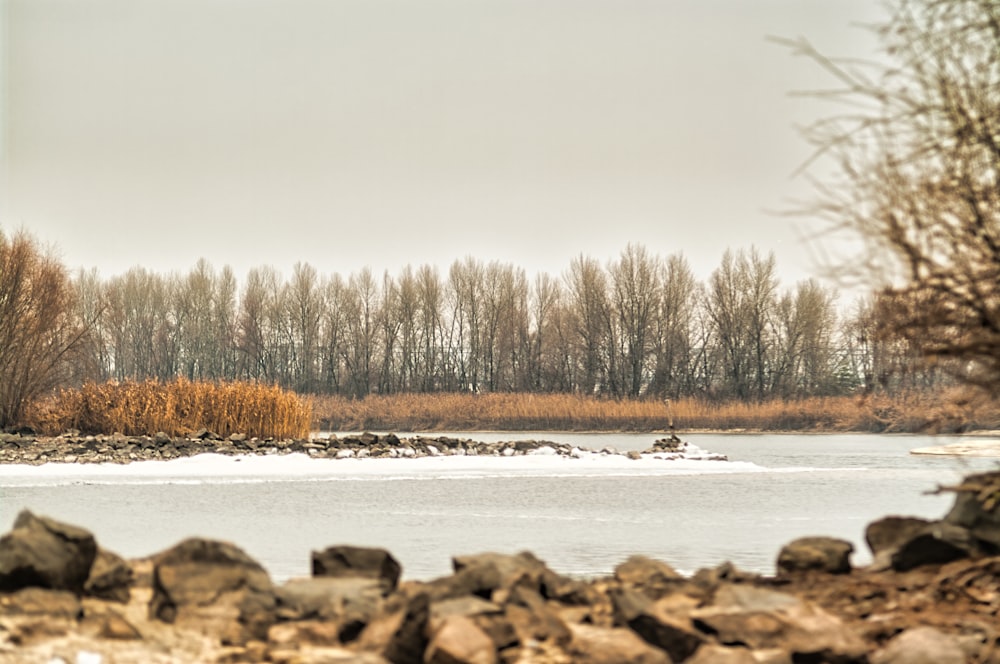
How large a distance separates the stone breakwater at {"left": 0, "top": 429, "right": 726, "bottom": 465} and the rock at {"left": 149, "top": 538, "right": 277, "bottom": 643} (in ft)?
43.3

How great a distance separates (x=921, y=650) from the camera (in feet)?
13.7

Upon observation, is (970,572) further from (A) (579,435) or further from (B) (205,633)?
(A) (579,435)

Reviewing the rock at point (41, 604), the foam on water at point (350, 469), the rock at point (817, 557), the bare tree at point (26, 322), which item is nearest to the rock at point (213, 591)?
the rock at point (41, 604)

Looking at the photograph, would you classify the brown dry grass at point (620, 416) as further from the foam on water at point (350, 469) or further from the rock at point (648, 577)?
the rock at point (648, 577)

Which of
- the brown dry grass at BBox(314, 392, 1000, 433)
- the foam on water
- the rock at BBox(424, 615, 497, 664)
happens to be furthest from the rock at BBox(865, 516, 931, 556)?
the brown dry grass at BBox(314, 392, 1000, 433)

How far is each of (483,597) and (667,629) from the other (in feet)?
2.73

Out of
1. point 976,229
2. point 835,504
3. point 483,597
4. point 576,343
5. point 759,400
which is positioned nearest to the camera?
point 483,597

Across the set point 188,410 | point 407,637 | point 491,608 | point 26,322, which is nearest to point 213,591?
point 407,637

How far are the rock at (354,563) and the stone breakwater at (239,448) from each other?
514 inches

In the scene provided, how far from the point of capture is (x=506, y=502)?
40.9ft

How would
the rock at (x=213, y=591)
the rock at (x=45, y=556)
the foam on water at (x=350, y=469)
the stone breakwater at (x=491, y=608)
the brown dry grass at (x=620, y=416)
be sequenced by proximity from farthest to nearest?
the brown dry grass at (x=620, y=416)
the foam on water at (x=350, y=469)
the rock at (x=45, y=556)
the rock at (x=213, y=591)
the stone breakwater at (x=491, y=608)

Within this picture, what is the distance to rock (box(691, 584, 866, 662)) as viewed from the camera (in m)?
4.20

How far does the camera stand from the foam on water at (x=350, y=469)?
50.8ft

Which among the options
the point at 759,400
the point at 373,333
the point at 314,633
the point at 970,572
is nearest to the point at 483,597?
the point at 314,633
